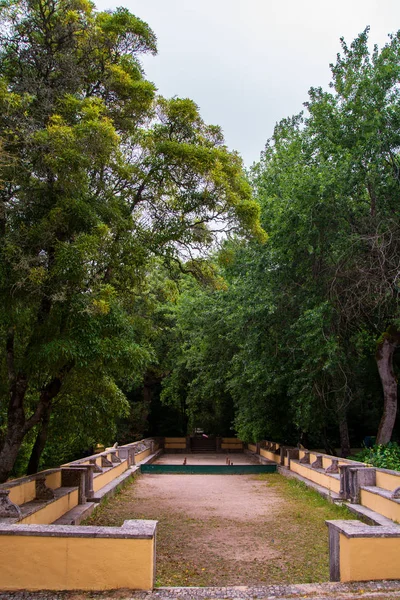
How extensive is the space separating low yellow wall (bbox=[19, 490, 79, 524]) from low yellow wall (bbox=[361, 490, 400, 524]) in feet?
16.6

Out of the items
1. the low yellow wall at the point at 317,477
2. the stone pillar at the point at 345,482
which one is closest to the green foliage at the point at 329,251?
the low yellow wall at the point at 317,477

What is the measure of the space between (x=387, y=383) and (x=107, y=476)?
7.77 m

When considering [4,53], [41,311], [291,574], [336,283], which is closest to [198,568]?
[291,574]

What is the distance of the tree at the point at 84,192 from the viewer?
702 cm

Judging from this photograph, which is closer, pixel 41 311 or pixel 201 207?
pixel 41 311

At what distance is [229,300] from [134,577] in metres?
13.5

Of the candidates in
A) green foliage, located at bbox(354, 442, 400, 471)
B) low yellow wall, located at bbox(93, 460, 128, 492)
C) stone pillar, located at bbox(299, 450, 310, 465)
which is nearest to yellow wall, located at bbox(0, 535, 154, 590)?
low yellow wall, located at bbox(93, 460, 128, 492)

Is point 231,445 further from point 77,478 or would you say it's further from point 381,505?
point 381,505

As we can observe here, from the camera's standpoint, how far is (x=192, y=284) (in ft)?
77.4

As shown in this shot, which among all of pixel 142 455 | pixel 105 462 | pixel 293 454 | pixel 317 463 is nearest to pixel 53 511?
pixel 105 462

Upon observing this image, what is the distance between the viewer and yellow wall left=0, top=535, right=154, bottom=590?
4.54 m

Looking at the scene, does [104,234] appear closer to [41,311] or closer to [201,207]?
[41,311]

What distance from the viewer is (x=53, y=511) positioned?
7961 millimetres

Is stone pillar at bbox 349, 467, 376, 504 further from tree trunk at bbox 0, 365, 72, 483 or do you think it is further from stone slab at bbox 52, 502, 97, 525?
tree trunk at bbox 0, 365, 72, 483
